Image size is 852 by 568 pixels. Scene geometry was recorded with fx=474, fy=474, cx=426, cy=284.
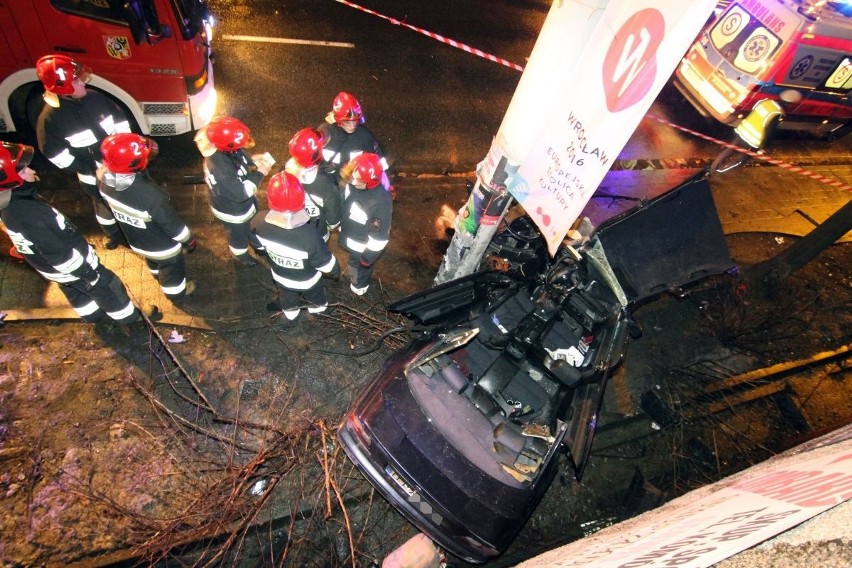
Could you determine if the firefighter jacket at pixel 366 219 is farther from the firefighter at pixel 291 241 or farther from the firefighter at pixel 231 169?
the firefighter at pixel 231 169

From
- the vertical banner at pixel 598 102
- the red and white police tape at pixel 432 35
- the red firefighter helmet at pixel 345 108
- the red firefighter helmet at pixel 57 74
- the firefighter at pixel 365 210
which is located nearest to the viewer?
the vertical banner at pixel 598 102

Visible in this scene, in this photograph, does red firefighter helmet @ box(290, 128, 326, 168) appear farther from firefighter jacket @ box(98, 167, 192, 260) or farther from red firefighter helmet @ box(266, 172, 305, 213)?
firefighter jacket @ box(98, 167, 192, 260)

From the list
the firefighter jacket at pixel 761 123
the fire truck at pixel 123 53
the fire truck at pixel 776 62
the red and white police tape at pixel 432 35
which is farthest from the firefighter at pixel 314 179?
the fire truck at pixel 776 62

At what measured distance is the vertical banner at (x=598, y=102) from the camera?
2400mm

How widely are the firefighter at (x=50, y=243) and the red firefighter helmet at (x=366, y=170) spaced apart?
2.46m

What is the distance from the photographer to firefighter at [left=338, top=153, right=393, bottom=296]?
14.7 ft

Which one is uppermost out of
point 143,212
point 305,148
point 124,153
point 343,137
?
point 305,148

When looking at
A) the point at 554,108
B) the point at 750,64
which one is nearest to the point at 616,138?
the point at 554,108

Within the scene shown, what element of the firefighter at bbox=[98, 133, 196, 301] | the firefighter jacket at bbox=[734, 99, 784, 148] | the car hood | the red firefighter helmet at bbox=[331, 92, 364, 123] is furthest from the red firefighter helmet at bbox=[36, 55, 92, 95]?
the firefighter jacket at bbox=[734, 99, 784, 148]

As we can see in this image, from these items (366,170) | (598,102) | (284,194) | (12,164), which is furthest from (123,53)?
(598,102)

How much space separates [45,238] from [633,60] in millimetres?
4483

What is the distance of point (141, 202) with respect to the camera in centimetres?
416

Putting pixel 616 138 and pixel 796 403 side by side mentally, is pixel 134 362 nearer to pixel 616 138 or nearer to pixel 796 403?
pixel 616 138

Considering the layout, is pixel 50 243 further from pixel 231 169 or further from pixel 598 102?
pixel 598 102
